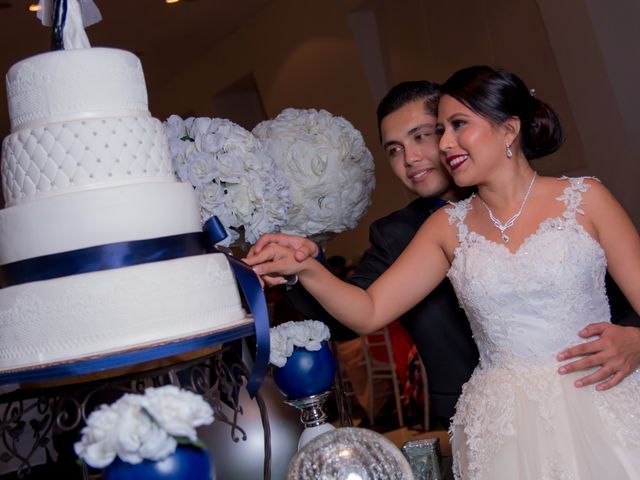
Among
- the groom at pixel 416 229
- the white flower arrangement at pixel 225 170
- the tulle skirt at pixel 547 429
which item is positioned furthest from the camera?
the groom at pixel 416 229

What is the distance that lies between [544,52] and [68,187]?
5.35 m

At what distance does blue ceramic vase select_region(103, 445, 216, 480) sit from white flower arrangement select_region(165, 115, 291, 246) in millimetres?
785

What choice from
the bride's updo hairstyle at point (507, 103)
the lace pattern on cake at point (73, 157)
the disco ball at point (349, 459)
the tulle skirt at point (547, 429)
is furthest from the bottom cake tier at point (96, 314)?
the bride's updo hairstyle at point (507, 103)

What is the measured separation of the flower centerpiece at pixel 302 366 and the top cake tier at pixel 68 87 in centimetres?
65

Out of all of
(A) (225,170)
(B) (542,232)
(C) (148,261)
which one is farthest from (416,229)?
(C) (148,261)

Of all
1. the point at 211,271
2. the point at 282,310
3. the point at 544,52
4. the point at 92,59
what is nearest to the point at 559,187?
the point at 211,271

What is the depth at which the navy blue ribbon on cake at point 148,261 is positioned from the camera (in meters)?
1.51

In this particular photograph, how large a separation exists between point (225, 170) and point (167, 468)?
844 mm

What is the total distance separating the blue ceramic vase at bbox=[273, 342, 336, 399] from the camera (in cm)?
198

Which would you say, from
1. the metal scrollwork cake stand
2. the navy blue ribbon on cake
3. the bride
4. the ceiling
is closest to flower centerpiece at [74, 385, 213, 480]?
the metal scrollwork cake stand

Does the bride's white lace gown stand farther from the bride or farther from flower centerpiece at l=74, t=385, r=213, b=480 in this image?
flower centerpiece at l=74, t=385, r=213, b=480

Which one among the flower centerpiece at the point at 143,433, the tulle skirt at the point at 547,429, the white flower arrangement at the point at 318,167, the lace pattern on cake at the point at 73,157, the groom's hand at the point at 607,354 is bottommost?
the tulle skirt at the point at 547,429

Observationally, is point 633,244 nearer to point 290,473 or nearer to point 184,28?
point 290,473

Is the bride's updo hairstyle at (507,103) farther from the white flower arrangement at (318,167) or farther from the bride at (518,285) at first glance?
the white flower arrangement at (318,167)
